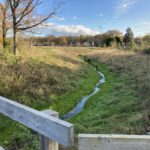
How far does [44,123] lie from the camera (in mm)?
2512

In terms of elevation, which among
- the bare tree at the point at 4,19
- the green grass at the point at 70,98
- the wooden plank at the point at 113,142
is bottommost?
the green grass at the point at 70,98

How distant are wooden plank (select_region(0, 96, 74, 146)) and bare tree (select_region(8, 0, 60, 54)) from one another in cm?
1436

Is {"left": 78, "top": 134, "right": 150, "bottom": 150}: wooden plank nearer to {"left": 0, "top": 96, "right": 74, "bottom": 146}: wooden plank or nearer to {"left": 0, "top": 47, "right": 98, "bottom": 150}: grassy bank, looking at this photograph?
{"left": 0, "top": 96, "right": 74, "bottom": 146}: wooden plank

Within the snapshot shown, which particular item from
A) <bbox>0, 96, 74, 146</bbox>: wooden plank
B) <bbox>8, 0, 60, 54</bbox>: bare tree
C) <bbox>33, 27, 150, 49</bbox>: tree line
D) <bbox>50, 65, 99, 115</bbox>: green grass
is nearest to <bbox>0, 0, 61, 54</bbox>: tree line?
<bbox>8, 0, 60, 54</bbox>: bare tree

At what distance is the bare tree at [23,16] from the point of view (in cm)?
1653

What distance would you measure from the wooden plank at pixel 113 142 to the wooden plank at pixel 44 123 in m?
0.18

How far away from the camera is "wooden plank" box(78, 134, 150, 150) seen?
2020mm

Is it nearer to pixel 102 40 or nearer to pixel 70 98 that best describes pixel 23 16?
pixel 70 98

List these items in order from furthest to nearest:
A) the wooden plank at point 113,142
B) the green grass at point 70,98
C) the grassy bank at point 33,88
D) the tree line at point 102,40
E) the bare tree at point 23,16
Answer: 1. the tree line at point 102,40
2. the bare tree at point 23,16
3. the green grass at point 70,98
4. the grassy bank at point 33,88
5. the wooden plank at point 113,142

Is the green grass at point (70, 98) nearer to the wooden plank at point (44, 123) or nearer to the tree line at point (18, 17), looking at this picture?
the tree line at point (18, 17)

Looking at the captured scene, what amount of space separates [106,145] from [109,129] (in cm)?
528

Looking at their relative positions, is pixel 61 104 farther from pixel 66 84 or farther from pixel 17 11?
pixel 17 11

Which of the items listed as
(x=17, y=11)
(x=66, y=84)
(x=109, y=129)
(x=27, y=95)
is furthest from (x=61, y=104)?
(x=17, y=11)

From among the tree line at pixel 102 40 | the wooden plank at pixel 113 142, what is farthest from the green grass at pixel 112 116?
the tree line at pixel 102 40
